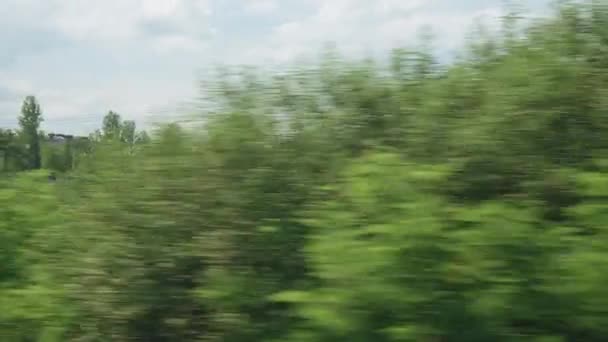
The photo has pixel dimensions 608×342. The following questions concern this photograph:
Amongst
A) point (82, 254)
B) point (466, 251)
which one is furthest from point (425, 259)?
point (82, 254)

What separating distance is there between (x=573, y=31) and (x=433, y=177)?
177 cm

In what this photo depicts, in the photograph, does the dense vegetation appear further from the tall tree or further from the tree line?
the tall tree

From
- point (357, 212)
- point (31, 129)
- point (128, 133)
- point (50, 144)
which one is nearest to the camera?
point (357, 212)

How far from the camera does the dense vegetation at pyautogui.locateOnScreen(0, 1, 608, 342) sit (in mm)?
4043

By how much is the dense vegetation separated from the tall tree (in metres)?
3.14

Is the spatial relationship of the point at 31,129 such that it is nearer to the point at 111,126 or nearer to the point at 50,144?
the point at 50,144

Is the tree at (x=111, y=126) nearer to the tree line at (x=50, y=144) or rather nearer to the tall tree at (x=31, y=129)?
the tree line at (x=50, y=144)

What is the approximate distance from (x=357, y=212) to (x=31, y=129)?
1015cm

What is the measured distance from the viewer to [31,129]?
13.6 metres

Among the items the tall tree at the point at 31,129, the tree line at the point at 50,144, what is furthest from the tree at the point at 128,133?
the tall tree at the point at 31,129

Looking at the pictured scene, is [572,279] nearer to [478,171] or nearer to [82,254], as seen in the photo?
[478,171]

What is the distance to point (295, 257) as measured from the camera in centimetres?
516

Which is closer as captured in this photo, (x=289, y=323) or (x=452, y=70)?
(x=289, y=323)

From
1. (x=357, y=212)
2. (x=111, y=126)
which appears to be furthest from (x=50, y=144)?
(x=357, y=212)
